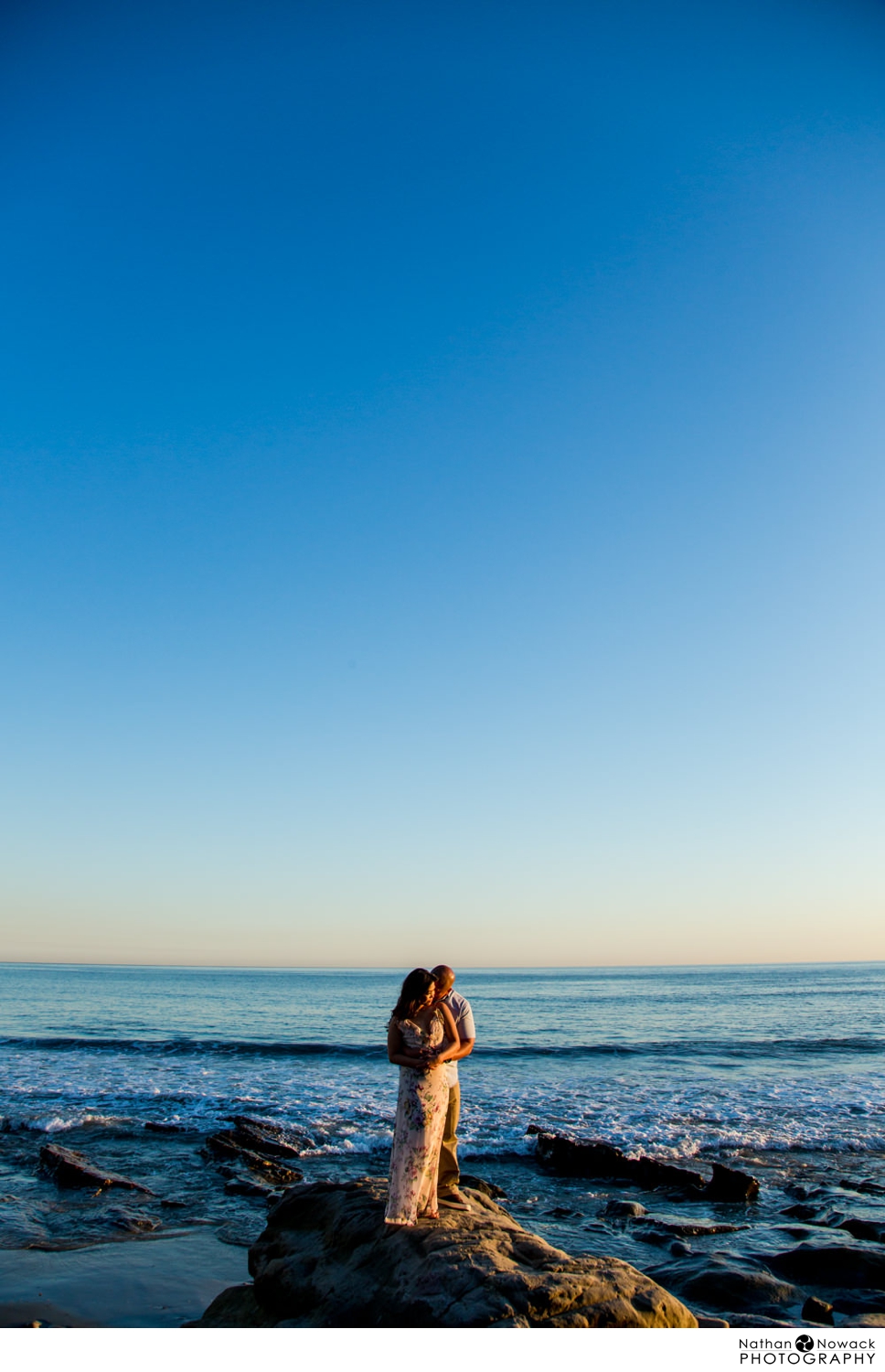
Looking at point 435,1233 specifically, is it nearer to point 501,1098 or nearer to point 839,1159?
point 839,1159

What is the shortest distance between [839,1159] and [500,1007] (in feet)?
125

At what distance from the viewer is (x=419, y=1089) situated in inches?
250

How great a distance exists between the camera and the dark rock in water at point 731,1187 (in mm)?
11531

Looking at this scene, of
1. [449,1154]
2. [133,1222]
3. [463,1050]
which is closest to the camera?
[463,1050]

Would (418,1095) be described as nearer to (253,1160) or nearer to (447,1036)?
(447,1036)

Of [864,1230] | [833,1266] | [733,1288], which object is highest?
[733,1288]

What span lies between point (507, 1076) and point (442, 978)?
18686mm

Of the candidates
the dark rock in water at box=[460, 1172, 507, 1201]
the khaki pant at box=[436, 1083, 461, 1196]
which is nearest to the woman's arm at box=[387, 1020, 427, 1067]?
the khaki pant at box=[436, 1083, 461, 1196]

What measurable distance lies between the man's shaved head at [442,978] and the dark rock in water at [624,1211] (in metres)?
6.50

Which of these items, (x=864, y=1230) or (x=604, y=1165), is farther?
(x=604, y=1165)

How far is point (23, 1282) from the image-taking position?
7.72 m

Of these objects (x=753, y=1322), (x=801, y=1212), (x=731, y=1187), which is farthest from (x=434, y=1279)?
(x=731, y=1187)

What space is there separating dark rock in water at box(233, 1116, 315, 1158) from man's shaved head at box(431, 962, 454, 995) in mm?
10090
